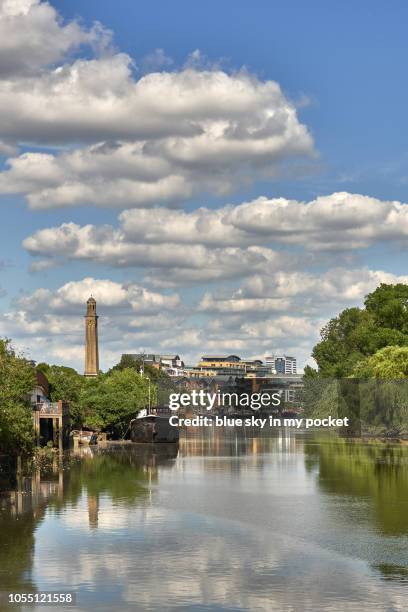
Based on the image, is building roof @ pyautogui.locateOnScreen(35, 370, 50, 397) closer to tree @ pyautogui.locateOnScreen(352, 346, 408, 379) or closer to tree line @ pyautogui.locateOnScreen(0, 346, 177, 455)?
tree line @ pyautogui.locateOnScreen(0, 346, 177, 455)

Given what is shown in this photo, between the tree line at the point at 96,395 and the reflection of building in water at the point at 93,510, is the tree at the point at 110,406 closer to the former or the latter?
the tree line at the point at 96,395

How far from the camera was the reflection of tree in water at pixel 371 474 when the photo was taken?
49.1 m

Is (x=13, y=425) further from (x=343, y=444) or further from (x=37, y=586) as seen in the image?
(x=343, y=444)

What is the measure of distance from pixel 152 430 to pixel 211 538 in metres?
82.8

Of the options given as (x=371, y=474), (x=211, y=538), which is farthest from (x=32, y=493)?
(x=371, y=474)

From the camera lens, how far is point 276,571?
34094 mm

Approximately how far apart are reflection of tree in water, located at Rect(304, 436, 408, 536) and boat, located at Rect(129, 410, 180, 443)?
63.1 feet

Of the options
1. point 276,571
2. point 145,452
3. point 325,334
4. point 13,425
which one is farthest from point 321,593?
point 325,334

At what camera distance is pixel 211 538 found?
41.2 metres

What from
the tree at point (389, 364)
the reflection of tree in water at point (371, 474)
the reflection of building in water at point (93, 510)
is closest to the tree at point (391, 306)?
the tree at point (389, 364)

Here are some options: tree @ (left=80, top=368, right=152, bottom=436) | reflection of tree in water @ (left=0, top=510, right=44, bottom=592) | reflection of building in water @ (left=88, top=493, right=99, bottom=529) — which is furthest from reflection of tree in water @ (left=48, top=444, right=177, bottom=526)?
tree @ (left=80, top=368, right=152, bottom=436)

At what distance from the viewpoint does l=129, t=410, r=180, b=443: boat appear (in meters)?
124

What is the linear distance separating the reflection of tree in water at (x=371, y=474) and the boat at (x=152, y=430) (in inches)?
757

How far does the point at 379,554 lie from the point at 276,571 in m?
4.90
